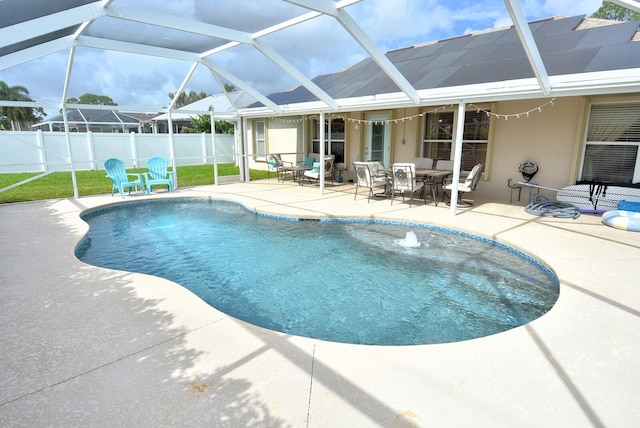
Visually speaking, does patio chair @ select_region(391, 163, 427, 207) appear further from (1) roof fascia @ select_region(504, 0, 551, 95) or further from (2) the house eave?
(1) roof fascia @ select_region(504, 0, 551, 95)

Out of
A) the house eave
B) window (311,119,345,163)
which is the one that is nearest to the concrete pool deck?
the house eave

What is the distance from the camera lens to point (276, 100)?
11312 mm

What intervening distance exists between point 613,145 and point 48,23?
33.5 ft

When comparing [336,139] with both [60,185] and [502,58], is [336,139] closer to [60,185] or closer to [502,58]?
[502,58]

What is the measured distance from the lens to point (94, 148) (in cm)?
1571

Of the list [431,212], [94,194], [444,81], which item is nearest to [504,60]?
[444,81]

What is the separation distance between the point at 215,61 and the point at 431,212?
6682mm

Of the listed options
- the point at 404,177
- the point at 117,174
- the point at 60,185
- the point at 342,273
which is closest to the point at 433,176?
the point at 404,177

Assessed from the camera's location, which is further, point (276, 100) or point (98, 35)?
point (276, 100)

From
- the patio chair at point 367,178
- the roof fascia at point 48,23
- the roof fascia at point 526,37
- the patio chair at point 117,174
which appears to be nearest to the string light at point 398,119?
the patio chair at point 367,178

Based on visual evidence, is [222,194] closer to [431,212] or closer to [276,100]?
[276,100]

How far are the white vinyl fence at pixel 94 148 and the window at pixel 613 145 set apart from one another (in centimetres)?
965

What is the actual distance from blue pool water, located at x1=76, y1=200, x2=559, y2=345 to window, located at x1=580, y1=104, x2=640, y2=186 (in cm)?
387

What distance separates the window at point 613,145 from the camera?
6965 millimetres
